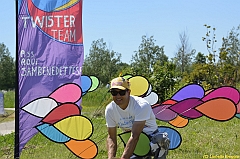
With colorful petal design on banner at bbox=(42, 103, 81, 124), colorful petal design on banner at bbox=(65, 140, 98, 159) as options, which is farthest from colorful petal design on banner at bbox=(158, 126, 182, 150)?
colorful petal design on banner at bbox=(42, 103, 81, 124)

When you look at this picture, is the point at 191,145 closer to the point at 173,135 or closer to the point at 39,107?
the point at 173,135

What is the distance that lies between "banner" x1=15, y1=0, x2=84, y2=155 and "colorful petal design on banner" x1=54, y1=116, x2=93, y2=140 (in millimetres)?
379

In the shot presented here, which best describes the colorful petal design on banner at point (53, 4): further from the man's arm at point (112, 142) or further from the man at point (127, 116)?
the man's arm at point (112, 142)

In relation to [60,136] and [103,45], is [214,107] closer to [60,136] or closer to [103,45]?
[60,136]

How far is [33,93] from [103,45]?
26415mm

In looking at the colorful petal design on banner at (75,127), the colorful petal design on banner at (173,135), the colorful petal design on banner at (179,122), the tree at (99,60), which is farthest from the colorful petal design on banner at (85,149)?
the tree at (99,60)

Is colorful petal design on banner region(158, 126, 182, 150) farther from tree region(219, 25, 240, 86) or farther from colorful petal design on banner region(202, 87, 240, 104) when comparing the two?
tree region(219, 25, 240, 86)

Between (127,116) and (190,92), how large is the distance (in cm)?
196

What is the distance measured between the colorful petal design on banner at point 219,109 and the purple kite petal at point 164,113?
13.1 inches

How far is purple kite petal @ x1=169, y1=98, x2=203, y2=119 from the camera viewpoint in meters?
4.81

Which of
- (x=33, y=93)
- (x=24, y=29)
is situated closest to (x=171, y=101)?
(x=33, y=93)

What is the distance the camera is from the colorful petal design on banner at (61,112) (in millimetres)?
4555

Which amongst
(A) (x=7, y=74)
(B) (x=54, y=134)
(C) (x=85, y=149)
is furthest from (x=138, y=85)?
(A) (x=7, y=74)

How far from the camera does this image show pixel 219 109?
4.63 meters
